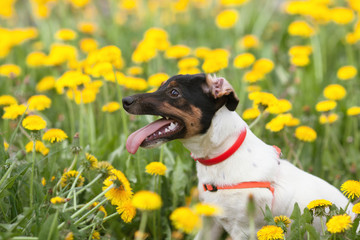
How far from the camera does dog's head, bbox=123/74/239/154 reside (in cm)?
257

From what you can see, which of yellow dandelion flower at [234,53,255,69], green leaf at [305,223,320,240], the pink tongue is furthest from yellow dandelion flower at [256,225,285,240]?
yellow dandelion flower at [234,53,255,69]

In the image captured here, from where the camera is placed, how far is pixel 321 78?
5.36m

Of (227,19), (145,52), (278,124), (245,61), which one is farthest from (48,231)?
(227,19)

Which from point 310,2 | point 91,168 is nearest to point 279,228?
point 91,168

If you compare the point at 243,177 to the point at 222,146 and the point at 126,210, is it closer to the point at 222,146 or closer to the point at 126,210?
the point at 222,146

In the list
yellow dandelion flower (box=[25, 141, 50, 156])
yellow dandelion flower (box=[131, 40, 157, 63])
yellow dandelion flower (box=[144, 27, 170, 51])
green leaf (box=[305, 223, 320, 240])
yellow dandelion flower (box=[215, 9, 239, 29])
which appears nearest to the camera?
green leaf (box=[305, 223, 320, 240])

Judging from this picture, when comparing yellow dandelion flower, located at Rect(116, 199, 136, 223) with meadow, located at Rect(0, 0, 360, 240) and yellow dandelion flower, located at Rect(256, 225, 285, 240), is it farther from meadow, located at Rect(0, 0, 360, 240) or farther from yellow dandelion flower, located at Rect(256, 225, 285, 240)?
yellow dandelion flower, located at Rect(256, 225, 285, 240)

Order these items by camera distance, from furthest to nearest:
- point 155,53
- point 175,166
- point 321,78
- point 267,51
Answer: point 267,51
point 321,78
point 155,53
point 175,166

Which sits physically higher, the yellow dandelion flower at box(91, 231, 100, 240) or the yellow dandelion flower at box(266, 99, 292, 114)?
the yellow dandelion flower at box(266, 99, 292, 114)

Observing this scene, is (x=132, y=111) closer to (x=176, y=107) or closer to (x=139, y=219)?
(x=176, y=107)

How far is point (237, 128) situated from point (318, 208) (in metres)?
0.62

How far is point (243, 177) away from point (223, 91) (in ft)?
1.61

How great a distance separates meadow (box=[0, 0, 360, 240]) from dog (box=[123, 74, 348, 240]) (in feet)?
0.66

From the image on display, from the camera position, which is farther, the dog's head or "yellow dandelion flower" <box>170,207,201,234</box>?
the dog's head
